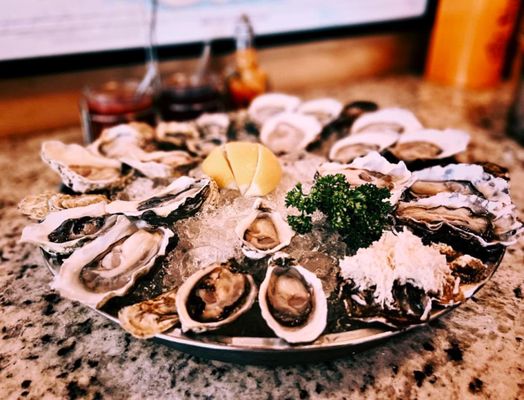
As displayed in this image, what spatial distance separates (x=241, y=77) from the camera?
1408 millimetres

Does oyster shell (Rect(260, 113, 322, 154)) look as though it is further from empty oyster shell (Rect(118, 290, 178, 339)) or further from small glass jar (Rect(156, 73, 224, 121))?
empty oyster shell (Rect(118, 290, 178, 339))

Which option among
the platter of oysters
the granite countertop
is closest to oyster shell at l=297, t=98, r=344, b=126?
the platter of oysters

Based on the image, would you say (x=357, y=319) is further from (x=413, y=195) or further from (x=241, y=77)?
(x=241, y=77)

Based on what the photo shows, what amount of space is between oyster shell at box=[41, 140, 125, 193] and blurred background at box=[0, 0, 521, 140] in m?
0.30

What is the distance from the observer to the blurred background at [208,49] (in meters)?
1.25

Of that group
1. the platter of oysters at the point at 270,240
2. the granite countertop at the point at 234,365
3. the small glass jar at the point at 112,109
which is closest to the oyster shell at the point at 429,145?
the platter of oysters at the point at 270,240

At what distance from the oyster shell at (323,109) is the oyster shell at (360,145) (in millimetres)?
127

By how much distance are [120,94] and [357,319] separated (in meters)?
0.93

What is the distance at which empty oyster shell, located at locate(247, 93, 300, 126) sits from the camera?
1.18m

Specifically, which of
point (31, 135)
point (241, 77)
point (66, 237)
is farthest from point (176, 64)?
point (66, 237)

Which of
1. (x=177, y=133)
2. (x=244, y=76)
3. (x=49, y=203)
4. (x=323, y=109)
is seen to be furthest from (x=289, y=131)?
(x=49, y=203)

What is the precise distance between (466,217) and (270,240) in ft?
1.02

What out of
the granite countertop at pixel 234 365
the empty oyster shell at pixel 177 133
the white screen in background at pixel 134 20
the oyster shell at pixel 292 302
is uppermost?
the white screen in background at pixel 134 20

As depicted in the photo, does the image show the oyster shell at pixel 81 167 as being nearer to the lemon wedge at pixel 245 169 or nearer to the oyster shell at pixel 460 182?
the lemon wedge at pixel 245 169
